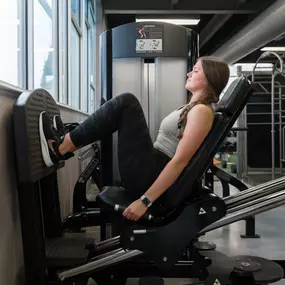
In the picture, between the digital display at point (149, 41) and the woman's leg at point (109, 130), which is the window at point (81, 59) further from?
the woman's leg at point (109, 130)

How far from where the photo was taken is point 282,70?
516 cm

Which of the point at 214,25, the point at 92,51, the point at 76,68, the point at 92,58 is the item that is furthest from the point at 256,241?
the point at 214,25

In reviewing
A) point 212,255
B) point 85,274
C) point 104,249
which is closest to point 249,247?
point 212,255

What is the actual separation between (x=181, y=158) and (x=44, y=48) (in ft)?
6.47

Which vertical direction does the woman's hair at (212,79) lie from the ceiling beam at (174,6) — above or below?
below

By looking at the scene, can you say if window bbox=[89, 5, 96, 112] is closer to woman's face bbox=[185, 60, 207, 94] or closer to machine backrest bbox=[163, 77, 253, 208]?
woman's face bbox=[185, 60, 207, 94]

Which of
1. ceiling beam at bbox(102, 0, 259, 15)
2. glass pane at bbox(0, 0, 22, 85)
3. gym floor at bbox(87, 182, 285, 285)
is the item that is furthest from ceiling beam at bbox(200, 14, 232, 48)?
glass pane at bbox(0, 0, 22, 85)

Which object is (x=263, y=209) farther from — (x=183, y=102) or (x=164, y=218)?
(x=183, y=102)

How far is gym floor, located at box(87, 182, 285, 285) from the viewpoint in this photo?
9.49 ft

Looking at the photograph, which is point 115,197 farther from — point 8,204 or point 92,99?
point 92,99

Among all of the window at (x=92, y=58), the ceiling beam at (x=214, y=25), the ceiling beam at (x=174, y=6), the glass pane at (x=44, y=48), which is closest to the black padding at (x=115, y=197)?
the glass pane at (x=44, y=48)

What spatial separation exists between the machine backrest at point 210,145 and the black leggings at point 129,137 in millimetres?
146

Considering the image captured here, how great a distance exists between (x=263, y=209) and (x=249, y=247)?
1507mm

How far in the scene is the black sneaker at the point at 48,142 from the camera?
1.77m
